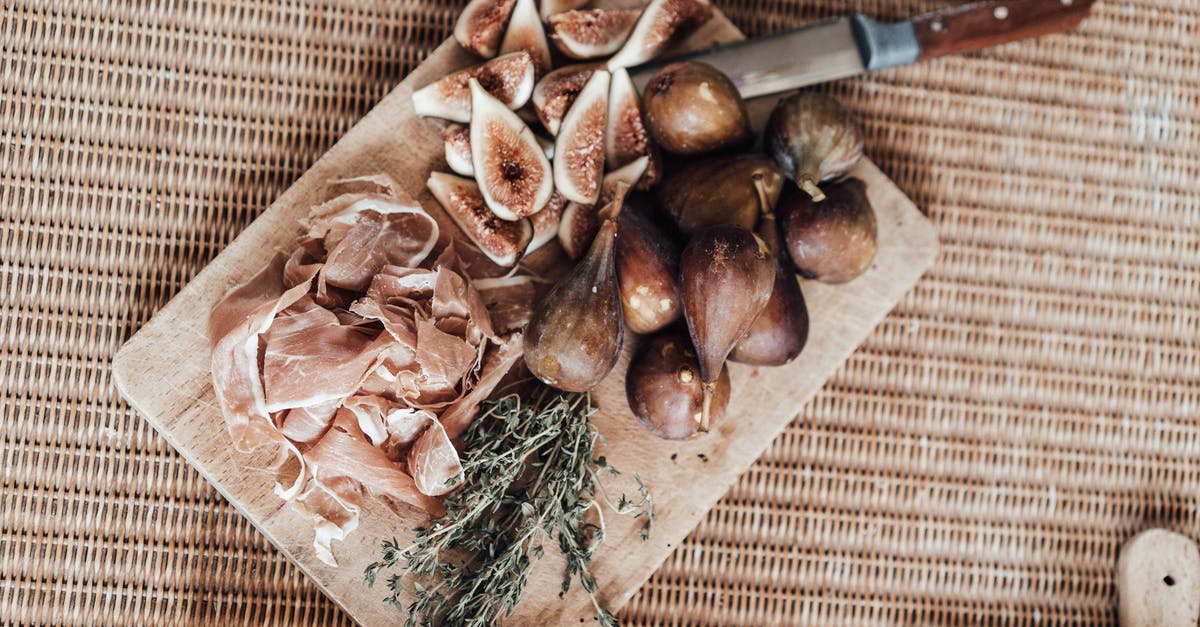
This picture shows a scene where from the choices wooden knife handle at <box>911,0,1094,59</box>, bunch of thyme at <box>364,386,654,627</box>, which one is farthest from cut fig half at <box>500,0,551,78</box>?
wooden knife handle at <box>911,0,1094,59</box>

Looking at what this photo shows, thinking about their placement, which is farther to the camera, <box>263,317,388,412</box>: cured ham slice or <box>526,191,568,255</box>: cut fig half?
<box>526,191,568,255</box>: cut fig half

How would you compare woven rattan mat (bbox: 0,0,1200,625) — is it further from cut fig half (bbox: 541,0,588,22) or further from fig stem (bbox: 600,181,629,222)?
fig stem (bbox: 600,181,629,222)

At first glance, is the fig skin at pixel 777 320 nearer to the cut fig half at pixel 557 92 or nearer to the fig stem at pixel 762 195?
the fig stem at pixel 762 195

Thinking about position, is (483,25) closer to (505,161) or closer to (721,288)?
(505,161)

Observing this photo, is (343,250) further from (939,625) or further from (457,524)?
(939,625)

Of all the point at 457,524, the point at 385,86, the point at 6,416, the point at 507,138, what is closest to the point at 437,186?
the point at 507,138

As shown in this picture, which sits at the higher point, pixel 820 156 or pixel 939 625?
pixel 820 156
